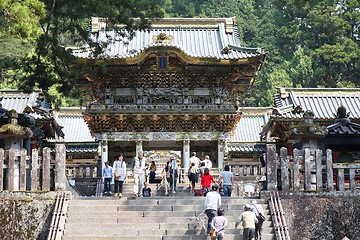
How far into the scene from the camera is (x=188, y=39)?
135 ft

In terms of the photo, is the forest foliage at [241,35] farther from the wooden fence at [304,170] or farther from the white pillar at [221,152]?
the white pillar at [221,152]

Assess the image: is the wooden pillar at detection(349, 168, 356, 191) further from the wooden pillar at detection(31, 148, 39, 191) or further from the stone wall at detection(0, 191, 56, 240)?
the wooden pillar at detection(31, 148, 39, 191)

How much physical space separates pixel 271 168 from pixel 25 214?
6651 mm

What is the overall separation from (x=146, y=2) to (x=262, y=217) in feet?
25.3

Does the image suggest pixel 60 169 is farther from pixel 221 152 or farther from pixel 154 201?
pixel 221 152

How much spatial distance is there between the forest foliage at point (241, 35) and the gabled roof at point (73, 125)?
8.20ft

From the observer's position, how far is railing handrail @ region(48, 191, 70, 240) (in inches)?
853

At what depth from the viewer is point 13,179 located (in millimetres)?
23906

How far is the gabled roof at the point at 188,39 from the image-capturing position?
37.8 meters

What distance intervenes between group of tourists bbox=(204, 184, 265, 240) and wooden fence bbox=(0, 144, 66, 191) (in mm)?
4577

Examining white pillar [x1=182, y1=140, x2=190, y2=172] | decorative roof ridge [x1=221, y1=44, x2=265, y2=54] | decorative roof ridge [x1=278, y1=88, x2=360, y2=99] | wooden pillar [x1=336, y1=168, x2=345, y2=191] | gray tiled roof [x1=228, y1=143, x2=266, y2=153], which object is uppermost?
decorative roof ridge [x1=221, y1=44, x2=265, y2=54]

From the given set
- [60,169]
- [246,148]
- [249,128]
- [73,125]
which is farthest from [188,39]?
[60,169]

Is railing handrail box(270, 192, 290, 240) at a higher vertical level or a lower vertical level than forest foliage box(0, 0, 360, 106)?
lower

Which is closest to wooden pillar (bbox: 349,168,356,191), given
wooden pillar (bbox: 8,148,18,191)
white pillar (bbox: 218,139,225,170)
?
wooden pillar (bbox: 8,148,18,191)
